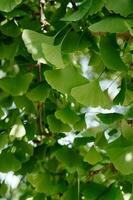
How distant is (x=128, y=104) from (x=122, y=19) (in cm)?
28

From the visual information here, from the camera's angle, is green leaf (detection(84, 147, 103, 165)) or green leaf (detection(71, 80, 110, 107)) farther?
green leaf (detection(84, 147, 103, 165))

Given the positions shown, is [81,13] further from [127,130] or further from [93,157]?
[93,157]

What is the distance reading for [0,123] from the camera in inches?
50.5

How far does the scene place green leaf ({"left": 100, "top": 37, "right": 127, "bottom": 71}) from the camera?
90cm

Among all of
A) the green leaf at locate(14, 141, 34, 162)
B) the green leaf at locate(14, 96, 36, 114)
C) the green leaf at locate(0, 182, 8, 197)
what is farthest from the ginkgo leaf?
the green leaf at locate(0, 182, 8, 197)

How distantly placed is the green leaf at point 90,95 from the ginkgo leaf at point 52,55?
68 mm

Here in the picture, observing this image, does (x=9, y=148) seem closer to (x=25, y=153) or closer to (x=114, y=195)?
(x=25, y=153)

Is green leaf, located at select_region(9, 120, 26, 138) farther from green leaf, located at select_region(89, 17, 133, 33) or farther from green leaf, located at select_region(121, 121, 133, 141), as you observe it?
green leaf, located at select_region(89, 17, 133, 33)

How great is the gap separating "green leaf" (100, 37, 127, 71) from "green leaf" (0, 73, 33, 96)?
22cm

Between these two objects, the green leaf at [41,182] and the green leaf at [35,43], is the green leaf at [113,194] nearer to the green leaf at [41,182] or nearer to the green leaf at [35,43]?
the green leaf at [41,182]

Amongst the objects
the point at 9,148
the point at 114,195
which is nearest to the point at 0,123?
the point at 9,148

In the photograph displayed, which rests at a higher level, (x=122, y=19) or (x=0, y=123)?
(x=122, y=19)

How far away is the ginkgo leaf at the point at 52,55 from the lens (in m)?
0.82

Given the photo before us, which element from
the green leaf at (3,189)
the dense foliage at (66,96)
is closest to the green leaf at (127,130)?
the dense foliage at (66,96)
